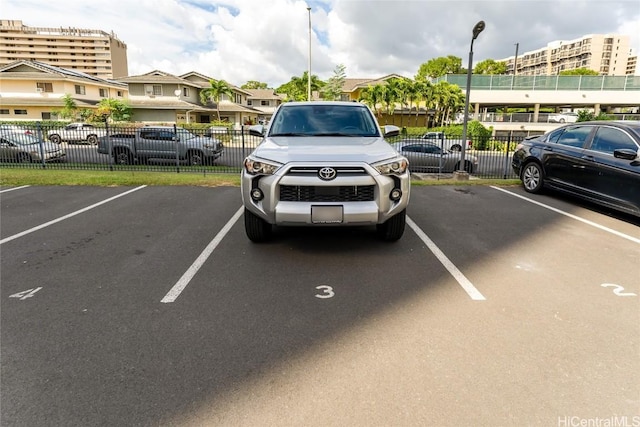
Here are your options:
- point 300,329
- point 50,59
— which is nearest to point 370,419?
point 300,329

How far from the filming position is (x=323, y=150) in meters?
4.68

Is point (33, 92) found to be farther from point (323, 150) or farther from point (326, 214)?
point (326, 214)

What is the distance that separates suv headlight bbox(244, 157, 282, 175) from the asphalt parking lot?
3.53 ft

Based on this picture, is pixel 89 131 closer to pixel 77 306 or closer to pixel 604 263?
pixel 77 306

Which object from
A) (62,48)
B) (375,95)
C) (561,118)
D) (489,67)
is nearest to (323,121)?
(375,95)

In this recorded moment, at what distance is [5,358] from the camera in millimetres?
2805

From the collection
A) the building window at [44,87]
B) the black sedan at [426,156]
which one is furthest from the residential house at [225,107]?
the black sedan at [426,156]

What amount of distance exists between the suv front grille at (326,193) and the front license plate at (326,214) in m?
0.12

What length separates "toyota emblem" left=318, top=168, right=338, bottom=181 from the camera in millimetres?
4348

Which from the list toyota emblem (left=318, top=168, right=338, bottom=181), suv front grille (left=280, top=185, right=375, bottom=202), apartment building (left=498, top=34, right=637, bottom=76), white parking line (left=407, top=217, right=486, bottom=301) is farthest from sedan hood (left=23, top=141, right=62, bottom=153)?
apartment building (left=498, top=34, right=637, bottom=76)

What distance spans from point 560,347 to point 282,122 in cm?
445

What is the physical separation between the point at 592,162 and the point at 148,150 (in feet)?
41.3

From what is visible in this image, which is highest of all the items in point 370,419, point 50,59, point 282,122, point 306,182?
point 50,59

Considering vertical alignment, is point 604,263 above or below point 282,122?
below
